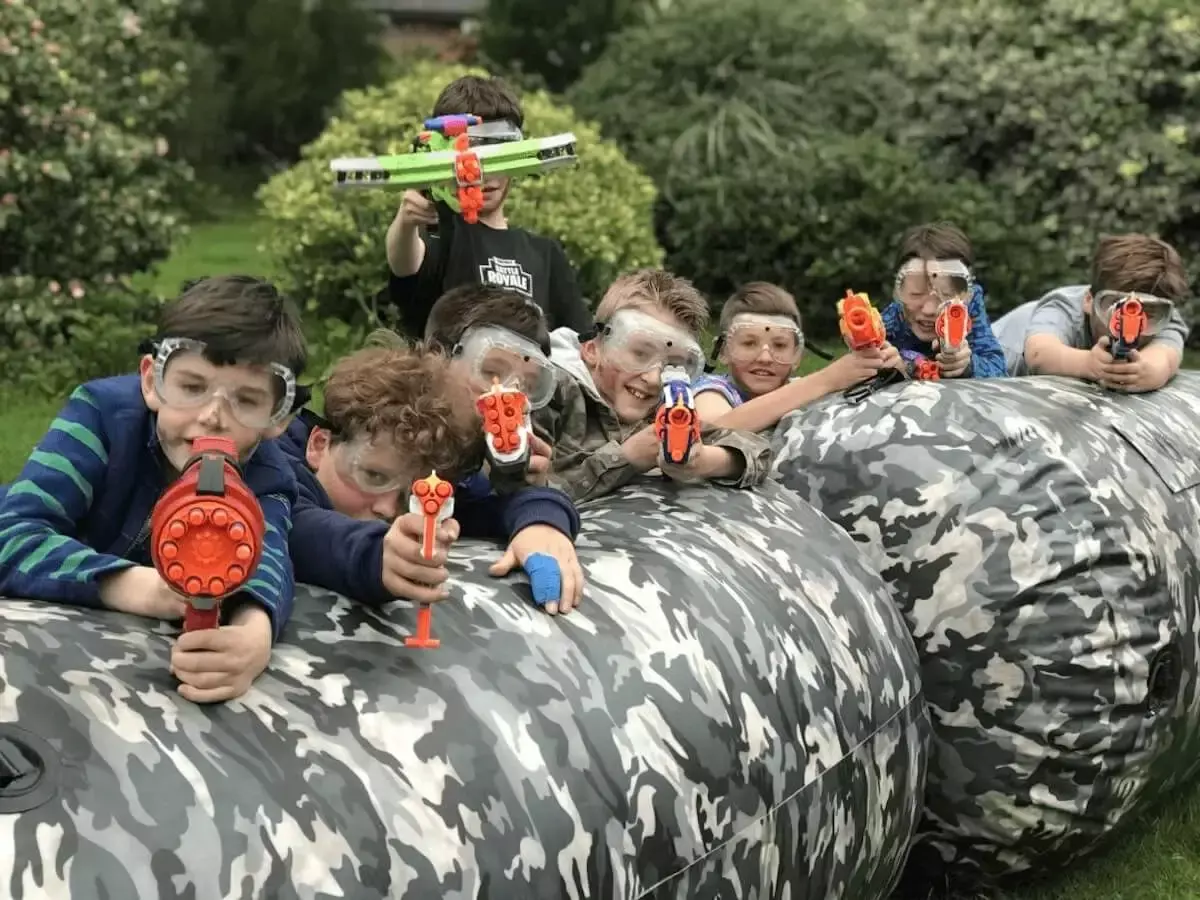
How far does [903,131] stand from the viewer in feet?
42.0

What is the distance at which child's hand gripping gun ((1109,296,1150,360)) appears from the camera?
172 inches

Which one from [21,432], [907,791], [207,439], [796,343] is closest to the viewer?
[207,439]

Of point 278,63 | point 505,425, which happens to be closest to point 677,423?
point 505,425

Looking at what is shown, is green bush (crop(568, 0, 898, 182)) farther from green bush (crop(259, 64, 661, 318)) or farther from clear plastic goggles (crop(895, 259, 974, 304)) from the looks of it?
clear plastic goggles (crop(895, 259, 974, 304))

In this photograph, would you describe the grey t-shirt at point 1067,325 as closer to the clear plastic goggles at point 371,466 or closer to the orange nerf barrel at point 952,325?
the orange nerf barrel at point 952,325

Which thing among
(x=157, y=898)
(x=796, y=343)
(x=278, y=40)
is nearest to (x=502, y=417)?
(x=157, y=898)

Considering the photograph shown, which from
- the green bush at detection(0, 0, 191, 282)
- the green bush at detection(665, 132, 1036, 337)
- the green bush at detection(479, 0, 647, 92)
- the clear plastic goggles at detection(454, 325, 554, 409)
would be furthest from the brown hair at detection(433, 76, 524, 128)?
the green bush at detection(479, 0, 647, 92)

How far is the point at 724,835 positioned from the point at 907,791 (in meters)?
0.80

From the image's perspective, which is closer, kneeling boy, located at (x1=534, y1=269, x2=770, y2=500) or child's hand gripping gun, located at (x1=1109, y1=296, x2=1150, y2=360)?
kneeling boy, located at (x1=534, y1=269, x2=770, y2=500)

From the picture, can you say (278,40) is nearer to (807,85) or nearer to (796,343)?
Answer: (807,85)

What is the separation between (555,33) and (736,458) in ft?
63.4

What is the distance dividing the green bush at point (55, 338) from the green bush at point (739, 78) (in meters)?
5.60

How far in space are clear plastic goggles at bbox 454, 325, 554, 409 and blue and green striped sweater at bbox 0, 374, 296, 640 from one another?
0.71 meters

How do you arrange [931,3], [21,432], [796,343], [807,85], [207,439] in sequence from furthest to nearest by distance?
[807,85] < [931,3] < [21,432] < [796,343] < [207,439]
